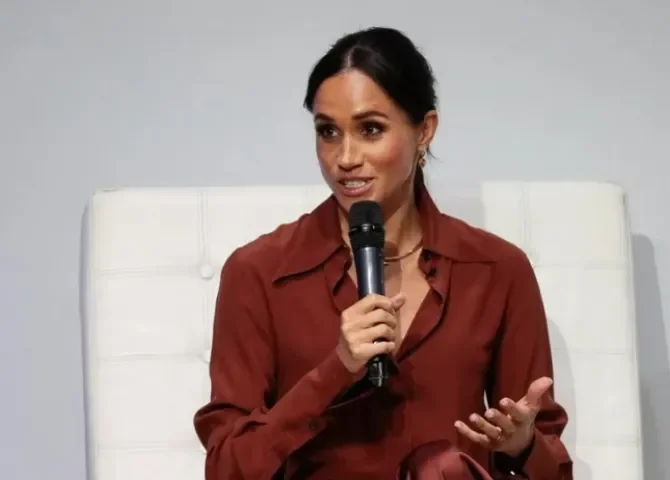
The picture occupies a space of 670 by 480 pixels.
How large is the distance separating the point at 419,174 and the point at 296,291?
→ 20 centimetres

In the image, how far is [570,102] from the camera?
1524mm

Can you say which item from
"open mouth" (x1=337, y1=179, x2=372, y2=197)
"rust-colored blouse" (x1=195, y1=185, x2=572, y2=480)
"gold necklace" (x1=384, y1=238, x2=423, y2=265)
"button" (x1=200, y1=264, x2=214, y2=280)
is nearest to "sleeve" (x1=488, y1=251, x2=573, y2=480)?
"rust-colored blouse" (x1=195, y1=185, x2=572, y2=480)

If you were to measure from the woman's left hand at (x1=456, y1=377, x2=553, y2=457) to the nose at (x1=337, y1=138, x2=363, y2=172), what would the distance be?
0.87 feet

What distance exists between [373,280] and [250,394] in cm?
24

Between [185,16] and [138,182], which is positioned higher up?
[185,16]

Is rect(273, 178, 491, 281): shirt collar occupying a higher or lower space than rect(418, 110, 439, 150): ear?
lower

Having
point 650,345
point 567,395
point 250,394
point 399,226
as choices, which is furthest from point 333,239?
point 650,345

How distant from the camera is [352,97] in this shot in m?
1.04

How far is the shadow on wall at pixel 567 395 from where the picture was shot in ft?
4.30

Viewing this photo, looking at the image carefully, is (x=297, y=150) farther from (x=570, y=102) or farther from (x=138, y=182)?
(x=570, y=102)

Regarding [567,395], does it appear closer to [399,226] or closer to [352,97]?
[399,226]

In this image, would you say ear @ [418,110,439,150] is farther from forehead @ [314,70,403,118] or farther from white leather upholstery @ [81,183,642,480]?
white leather upholstery @ [81,183,642,480]

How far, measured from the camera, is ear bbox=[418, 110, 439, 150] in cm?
110

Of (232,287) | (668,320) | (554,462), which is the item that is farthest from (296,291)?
(668,320)
